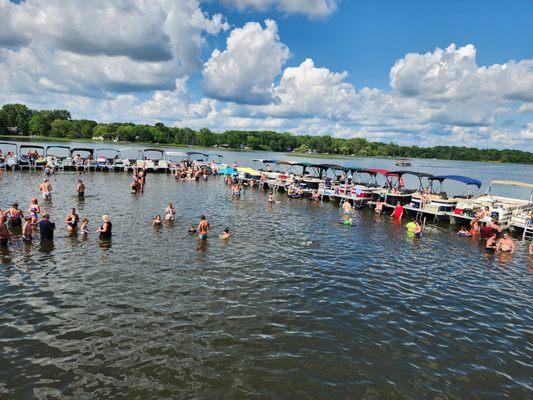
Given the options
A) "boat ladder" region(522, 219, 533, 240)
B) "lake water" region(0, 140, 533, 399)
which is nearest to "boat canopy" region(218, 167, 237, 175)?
"lake water" region(0, 140, 533, 399)

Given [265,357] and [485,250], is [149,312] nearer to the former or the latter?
[265,357]

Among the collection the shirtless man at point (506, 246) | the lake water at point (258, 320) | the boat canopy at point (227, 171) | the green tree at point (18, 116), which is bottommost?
the lake water at point (258, 320)

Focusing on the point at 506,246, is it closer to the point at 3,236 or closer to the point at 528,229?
the point at 528,229

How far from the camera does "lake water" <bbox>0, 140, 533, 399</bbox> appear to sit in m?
8.83

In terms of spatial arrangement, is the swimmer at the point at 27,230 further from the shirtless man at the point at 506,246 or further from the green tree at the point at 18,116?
the green tree at the point at 18,116

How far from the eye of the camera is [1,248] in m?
16.7

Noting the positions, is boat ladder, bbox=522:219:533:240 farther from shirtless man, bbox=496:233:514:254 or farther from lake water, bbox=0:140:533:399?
lake water, bbox=0:140:533:399

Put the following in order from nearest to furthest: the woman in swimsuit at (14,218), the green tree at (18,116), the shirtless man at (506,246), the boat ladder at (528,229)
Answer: the woman in swimsuit at (14,218) → the shirtless man at (506,246) → the boat ladder at (528,229) → the green tree at (18,116)

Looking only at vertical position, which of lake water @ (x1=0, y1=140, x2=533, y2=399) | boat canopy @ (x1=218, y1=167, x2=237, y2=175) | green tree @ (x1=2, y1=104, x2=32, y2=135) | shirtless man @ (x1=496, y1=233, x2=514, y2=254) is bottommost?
lake water @ (x1=0, y1=140, x2=533, y2=399)

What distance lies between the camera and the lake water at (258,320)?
8.83 m

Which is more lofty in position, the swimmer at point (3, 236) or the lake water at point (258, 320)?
the swimmer at point (3, 236)

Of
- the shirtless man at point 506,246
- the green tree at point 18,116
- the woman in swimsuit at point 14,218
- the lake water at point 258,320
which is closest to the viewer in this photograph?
the lake water at point 258,320

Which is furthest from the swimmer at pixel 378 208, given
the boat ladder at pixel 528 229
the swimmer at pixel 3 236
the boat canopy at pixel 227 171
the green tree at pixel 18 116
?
the green tree at pixel 18 116

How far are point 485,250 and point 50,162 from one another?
52.8 metres
